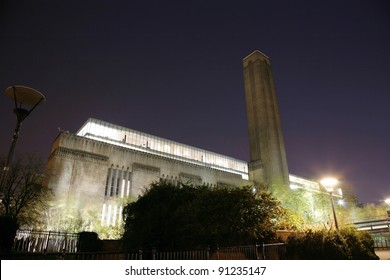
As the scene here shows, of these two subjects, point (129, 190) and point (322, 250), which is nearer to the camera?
point (322, 250)

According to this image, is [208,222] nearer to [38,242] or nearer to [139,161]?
[38,242]

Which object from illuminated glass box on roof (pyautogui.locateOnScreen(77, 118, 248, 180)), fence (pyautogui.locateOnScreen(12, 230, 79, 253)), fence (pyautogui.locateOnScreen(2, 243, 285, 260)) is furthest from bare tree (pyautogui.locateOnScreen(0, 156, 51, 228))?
illuminated glass box on roof (pyautogui.locateOnScreen(77, 118, 248, 180))

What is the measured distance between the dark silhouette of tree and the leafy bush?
7.30ft

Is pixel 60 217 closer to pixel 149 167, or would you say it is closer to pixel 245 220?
pixel 149 167

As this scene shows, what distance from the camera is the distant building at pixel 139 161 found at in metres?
38.6

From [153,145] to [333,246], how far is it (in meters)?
47.1

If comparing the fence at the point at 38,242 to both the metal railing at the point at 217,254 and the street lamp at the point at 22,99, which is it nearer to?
the metal railing at the point at 217,254

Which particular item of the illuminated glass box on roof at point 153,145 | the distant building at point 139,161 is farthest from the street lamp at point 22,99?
the illuminated glass box on roof at point 153,145

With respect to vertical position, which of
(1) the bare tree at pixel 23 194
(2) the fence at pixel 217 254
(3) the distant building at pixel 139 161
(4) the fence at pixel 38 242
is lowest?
(2) the fence at pixel 217 254

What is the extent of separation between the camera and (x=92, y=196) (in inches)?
1563

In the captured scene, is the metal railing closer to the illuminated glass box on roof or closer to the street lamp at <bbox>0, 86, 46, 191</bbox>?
the street lamp at <bbox>0, 86, 46, 191</bbox>

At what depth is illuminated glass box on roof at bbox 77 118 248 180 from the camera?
166 feet
